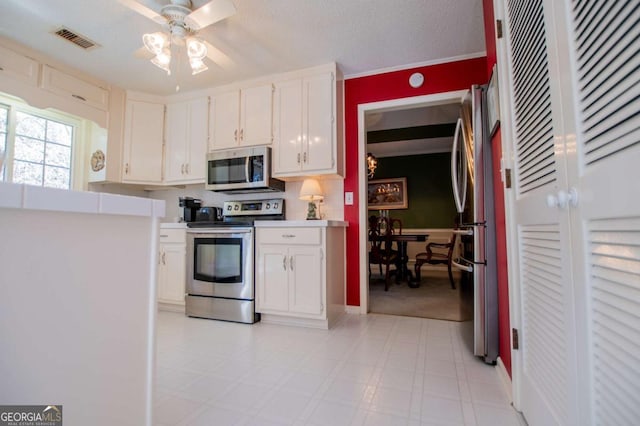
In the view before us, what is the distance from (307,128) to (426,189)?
377 centimetres

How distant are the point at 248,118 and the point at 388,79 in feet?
5.04

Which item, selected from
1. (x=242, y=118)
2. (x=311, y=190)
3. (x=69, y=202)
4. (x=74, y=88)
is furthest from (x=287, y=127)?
(x=69, y=202)

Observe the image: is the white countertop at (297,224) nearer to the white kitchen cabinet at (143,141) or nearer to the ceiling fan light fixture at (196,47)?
the ceiling fan light fixture at (196,47)

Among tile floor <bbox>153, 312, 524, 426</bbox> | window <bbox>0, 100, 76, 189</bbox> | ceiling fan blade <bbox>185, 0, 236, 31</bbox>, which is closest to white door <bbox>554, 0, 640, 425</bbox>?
tile floor <bbox>153, 312, 524, 426</bbox>

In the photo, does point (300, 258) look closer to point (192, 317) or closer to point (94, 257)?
point (192, 317)

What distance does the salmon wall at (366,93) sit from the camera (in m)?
2.68

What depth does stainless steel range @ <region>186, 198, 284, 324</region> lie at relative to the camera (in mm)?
2588

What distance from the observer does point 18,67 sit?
2.46 m

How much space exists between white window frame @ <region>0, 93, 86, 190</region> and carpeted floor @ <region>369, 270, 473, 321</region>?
3652 mm

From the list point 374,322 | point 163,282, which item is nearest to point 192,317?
point 163,282

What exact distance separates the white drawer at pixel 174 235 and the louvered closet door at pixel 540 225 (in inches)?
112

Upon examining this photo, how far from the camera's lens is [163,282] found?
2934mm

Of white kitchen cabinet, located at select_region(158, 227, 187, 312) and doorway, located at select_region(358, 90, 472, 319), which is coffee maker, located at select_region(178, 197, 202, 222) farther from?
doorway, located at select_region(358, 90, 472, 319)

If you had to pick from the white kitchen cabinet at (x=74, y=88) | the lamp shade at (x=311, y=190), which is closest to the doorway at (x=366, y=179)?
the lamp shade at (x=311, y=190)
